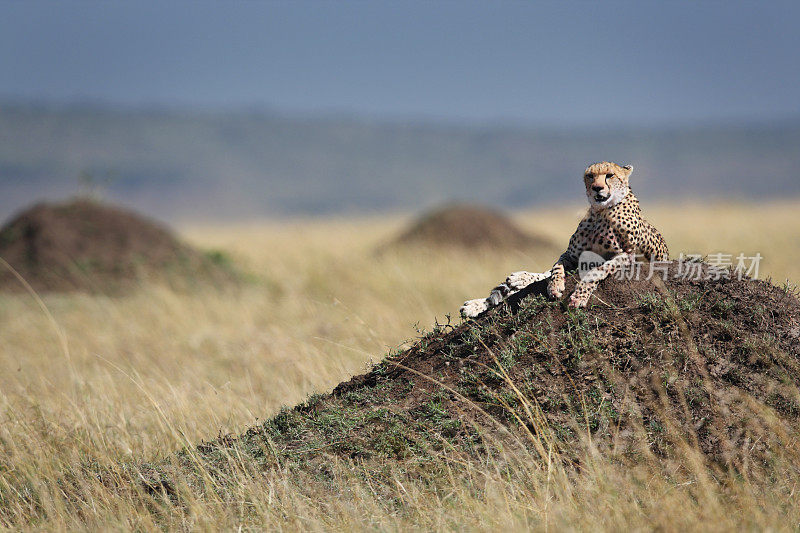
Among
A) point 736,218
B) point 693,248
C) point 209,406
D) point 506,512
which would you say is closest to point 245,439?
point 209,406

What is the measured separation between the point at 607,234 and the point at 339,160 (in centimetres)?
15679

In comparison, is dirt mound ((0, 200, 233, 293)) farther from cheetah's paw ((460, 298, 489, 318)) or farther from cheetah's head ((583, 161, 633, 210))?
cheetah's head ((583, 161, 633, 210))

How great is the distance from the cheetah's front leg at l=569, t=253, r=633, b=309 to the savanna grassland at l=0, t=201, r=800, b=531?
0.36 metres

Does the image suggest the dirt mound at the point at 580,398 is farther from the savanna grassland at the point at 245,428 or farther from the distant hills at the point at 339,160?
the distant hills at the point at 339,160

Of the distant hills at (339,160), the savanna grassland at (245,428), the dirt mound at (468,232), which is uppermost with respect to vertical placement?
the distant hills at (339,160)

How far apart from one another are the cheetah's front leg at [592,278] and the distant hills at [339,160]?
120 meters

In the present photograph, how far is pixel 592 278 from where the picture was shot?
4910 millimetres

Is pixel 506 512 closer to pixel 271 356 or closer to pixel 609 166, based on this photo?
pixel 609 166

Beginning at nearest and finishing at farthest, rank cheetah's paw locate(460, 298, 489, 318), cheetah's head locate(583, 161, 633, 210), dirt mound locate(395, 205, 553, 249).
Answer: cheetah's head locate(583, 161, 633, 210) → cheetah's paw locate(460, 298, 489, 318) → dirt mound locate(395, 205, 553, 249)

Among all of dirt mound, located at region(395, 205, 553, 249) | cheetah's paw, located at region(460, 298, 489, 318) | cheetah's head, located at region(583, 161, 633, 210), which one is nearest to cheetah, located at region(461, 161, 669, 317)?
cheetah's head, located at region(583, 161, 633, 210)

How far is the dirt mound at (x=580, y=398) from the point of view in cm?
457

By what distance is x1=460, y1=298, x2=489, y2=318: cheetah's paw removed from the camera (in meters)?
5.35
